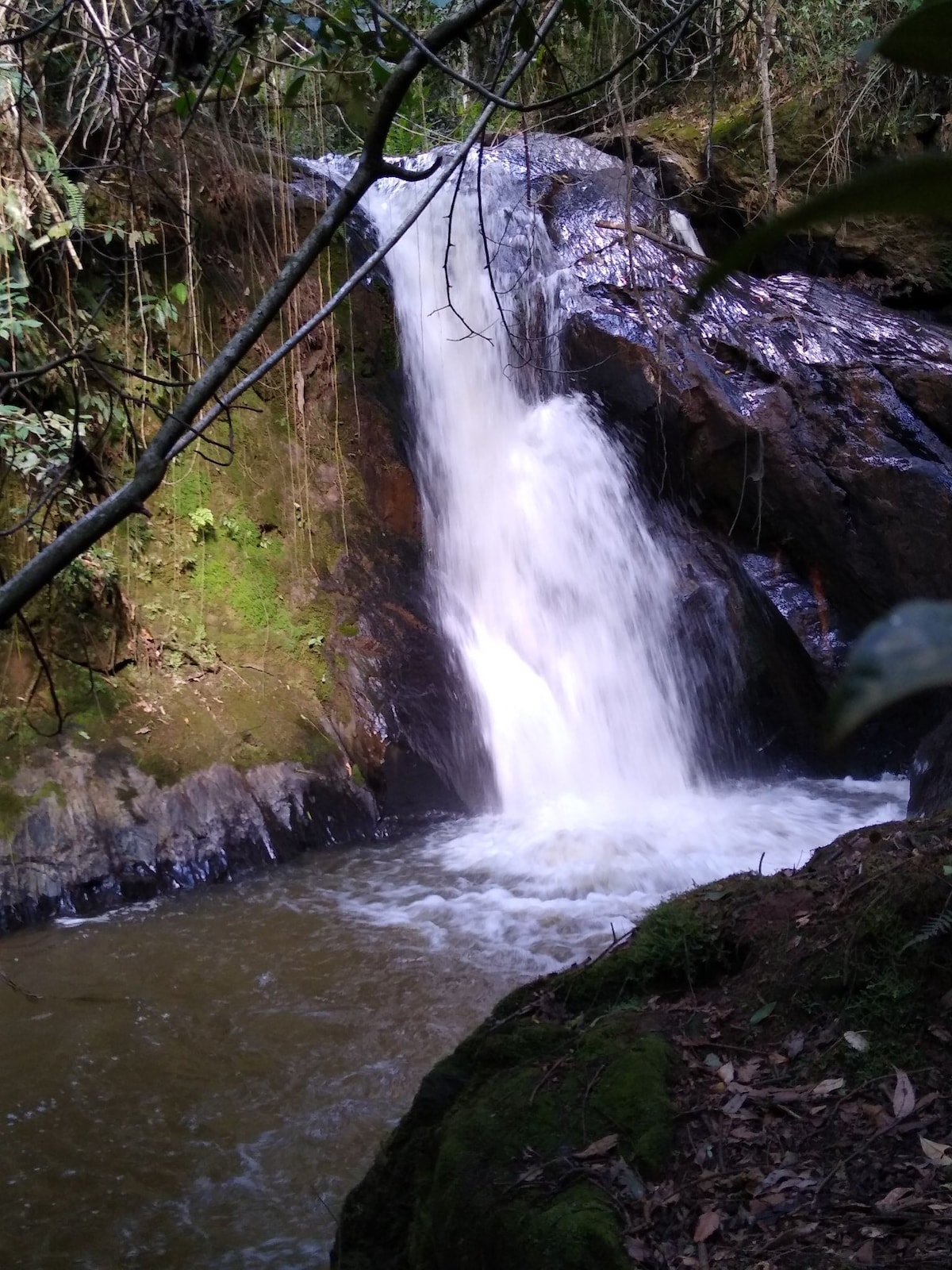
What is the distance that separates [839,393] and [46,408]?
617 cm

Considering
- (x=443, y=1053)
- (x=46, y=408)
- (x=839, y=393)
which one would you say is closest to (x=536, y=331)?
(x=839, y=393)

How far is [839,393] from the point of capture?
8.52m

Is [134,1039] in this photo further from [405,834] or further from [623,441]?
[623,441]

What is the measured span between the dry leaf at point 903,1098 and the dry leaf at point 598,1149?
56cm

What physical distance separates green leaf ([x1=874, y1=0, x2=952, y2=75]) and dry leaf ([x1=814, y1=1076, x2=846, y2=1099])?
1.99 m

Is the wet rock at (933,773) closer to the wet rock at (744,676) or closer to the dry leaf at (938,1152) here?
the wet rock at (744,676)

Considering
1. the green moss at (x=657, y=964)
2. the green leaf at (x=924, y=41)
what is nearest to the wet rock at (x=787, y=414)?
the green moss at (x=657, y=964)

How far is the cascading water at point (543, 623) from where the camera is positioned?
20.4 feet

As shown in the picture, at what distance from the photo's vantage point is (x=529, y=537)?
Answer: 29.1ft

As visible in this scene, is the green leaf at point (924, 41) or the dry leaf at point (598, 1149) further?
the dry leaf at point (598, 1149)

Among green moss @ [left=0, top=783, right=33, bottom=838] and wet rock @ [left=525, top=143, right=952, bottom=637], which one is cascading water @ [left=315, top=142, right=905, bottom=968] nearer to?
wet rock @ [left=525, top=143, right=952, bottom=637]

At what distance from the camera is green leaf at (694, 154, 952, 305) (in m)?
0.61

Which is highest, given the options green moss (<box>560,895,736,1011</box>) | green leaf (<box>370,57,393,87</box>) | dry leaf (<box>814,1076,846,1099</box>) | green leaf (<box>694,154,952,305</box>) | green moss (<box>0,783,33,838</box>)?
green leaf (<box>370,57,393,87</box>)

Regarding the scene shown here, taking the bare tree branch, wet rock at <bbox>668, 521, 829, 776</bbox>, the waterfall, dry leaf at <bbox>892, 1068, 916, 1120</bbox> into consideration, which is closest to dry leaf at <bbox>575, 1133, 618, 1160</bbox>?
dry leaf at <bbox>892, 1068, 916, 1120</bbox>
